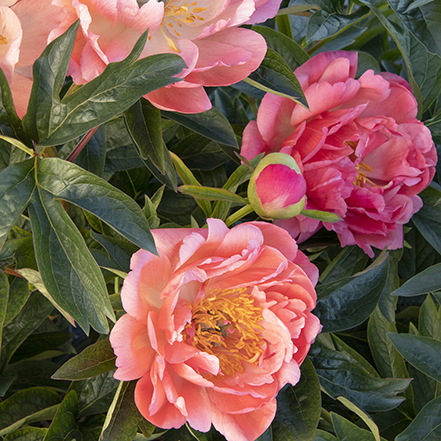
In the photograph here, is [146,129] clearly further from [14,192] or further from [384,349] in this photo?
[384,349]

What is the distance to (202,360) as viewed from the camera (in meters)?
0.45

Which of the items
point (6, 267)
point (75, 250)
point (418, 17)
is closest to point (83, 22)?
point (75, 250)

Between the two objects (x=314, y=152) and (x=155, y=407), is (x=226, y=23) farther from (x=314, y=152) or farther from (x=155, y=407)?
(x=155, y=407)

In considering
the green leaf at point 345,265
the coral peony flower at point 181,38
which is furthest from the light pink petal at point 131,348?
the green leaf at point 345,265

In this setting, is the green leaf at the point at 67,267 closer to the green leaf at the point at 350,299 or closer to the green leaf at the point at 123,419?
the green leaf at the point at 123,419

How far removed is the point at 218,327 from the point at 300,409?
13cm

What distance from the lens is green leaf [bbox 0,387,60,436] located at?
0.58m

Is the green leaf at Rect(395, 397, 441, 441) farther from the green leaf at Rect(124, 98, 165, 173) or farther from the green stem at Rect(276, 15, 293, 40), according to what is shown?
the green stem at Rect(276, 15, 293, 40)

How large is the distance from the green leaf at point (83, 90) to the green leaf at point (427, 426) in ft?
1.65

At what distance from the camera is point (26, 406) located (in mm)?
599

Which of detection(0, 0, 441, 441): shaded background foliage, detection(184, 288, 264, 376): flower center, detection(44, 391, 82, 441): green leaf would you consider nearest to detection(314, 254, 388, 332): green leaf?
detection(0, 0, 441, 441): shaded background foliage

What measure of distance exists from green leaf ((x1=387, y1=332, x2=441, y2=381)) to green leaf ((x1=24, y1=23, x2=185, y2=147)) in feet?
1.50

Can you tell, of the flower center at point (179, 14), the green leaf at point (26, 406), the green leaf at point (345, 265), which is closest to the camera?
the flower center at point (179, 14)

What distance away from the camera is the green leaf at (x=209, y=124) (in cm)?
54
